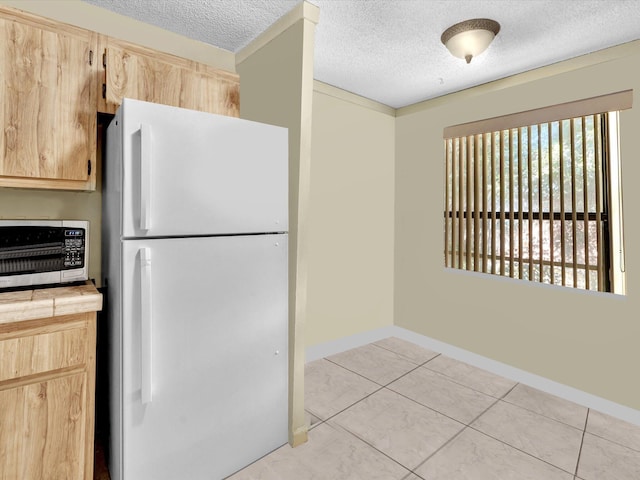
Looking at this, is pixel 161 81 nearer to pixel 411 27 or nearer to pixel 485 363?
pixel 411 27

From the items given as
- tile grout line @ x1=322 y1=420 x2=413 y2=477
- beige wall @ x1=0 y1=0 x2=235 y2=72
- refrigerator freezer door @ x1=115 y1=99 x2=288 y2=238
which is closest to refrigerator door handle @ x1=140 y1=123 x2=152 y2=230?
refrigerator freezer door @ x1=115 y1=99 x2=288 y2=238

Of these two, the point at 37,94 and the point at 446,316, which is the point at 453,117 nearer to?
the point at 446,316

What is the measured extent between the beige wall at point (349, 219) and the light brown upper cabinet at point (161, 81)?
1.08 metres

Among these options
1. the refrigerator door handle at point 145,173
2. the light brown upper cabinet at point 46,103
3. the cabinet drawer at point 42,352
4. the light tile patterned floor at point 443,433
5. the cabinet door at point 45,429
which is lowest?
the light tile patterned floor at point 443,433

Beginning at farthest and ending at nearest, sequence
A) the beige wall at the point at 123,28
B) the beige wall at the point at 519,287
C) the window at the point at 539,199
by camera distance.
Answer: the window at the point at 539,199, the beige wall at the point at 519,287, the beige wall at the point at 123,28

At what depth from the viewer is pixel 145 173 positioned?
1.43 m

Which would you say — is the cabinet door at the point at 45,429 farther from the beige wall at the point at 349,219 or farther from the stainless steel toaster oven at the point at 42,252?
the beige wall at the point at 349,219

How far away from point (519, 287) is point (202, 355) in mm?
2570

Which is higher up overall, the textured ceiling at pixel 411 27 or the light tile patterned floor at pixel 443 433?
the textured ceiling at pixel 411 27

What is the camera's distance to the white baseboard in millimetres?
2421

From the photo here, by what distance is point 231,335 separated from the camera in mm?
1707

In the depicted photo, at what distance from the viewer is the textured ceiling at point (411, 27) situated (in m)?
1.96

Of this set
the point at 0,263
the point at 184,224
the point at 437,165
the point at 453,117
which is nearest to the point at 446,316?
the point at 437,165

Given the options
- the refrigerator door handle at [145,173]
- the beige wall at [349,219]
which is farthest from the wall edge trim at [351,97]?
the refrigerator door handle at [145,173]
